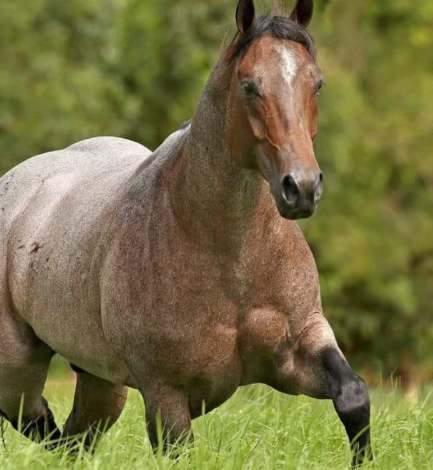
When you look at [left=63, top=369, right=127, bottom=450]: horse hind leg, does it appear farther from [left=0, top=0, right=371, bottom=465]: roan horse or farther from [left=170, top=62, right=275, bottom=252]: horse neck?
[left=170, top=62, right=275, bottom=252]: horse neck

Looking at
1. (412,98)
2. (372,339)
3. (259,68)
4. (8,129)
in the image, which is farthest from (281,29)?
(412,98)

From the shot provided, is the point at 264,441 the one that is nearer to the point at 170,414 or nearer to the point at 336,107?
the point at 170,414

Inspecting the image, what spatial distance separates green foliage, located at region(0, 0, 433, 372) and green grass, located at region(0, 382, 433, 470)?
20.6 metres

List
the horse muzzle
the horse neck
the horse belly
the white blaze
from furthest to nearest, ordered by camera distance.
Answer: the horse belly < the horse neck < the white blaze < the horse muzzle

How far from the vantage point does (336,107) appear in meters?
31.8

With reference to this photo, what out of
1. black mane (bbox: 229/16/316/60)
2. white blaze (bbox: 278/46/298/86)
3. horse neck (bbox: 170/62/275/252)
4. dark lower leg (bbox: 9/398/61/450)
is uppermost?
black mane (bbox: 229/16/316/60)

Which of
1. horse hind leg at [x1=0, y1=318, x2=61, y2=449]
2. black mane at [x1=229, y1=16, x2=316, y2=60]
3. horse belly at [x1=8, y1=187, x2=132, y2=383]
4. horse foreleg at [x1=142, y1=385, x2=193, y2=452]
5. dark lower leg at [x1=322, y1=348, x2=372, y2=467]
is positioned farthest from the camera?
horse hind leg at [x1=0, y1=318, x2=61, y2=449]

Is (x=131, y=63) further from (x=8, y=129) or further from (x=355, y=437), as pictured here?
(x=355, y=437)

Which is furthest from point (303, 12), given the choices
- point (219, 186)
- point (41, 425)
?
point (41, 425)

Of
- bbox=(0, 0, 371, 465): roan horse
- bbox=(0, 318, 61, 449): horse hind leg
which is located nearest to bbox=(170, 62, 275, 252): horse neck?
bbox=(0, 0, 371, 465): roan horse

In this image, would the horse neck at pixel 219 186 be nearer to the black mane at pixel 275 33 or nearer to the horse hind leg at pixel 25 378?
the black mane at pixel 275 33

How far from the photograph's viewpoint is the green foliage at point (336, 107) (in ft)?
98.4

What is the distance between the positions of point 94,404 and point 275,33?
8.66 ft

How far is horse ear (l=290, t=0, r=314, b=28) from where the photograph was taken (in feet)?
20.8
